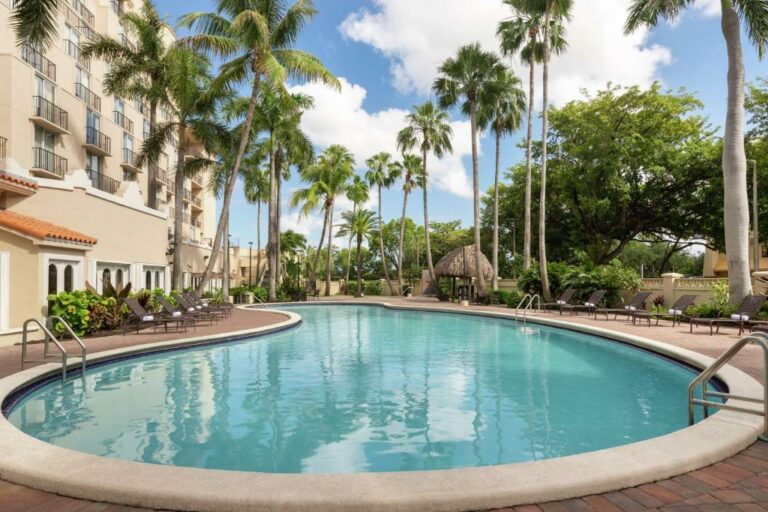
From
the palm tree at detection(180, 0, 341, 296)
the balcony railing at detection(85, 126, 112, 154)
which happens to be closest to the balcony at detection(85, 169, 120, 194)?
the balcony railing at detection(85, 126, 112, 154)

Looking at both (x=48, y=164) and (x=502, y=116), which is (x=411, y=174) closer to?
(x=502, y=116)

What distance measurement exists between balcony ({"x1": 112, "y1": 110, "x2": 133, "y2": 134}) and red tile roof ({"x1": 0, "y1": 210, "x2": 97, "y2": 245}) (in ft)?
66.6

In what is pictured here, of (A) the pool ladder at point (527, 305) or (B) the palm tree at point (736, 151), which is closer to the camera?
(B) the palm tree at point (736, 151)

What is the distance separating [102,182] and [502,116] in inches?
1006

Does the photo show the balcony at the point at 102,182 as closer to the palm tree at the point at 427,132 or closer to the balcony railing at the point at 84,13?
the balcony railing at the point at 84,13

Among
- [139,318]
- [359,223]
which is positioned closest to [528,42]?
[359,223]

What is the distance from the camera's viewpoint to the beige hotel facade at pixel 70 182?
1221cm

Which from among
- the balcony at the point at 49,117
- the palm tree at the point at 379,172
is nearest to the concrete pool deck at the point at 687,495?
the balcony at the point at 49,117

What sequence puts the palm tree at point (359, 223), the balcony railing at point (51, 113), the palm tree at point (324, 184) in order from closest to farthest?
the balcony railing at point (51, 113) < the palm tree at point (324, 184) < the palm tree at point (359, 223)

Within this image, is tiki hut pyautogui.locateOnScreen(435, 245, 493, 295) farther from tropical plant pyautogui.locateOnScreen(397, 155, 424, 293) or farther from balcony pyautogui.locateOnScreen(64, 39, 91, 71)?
balcony pyautogui.locateOnScreen(64, 39, 91, 71)

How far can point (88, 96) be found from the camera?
2788 cm

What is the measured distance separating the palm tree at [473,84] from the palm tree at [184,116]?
14042 millimetres

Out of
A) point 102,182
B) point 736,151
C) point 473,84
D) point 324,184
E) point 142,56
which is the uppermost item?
point 473,84

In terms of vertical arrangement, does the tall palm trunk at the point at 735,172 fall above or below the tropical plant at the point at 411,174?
below
